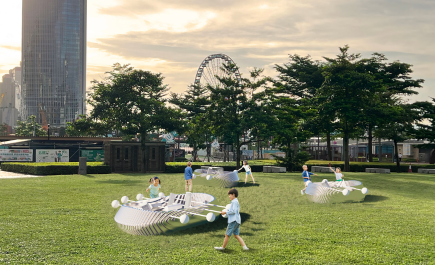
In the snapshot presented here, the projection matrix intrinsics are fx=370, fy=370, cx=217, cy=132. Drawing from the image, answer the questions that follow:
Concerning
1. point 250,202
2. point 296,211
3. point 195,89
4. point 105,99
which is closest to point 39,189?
point 250,202

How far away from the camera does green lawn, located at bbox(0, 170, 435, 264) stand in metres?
8.05

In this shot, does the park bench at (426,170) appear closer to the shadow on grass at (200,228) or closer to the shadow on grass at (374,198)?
the shadow on grass at (374,198)

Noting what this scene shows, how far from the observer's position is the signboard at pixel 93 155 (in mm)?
40625

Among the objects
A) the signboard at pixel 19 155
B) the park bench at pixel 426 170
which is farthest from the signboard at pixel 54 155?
the park bench at pixel 426 170

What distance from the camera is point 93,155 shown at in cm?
4100

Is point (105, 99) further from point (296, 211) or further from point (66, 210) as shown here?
point (296, 211)

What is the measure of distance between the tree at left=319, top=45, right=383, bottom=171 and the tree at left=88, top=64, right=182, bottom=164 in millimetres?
16183

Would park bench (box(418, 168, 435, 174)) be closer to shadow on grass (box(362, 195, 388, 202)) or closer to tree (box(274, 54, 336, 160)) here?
tree (box(274, 54, 336, 160))

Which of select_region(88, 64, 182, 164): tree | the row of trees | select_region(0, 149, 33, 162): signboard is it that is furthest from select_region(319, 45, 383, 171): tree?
select_region(0, 149, 33, 162): signboard

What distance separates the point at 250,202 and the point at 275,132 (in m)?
20.3

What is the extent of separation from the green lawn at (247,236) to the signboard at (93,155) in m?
25.4

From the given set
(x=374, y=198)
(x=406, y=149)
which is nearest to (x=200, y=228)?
(x=374, y=198)

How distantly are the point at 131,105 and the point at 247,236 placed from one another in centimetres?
2656

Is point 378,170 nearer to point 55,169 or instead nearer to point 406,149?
point 55,169
